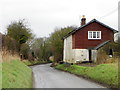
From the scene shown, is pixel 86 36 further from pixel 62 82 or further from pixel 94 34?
pixel 62 82

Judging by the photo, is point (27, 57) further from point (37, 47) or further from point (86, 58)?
point (86, 58)

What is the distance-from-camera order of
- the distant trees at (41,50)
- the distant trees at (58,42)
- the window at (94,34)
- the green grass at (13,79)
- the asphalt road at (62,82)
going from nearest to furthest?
the green grass at (13,79)
the asphalt road at (62,82)
the window at (94,34)
the distant trees at (58,42)
the distant trees at (41,50)

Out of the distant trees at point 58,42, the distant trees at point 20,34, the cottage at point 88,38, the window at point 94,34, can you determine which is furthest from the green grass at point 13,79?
the distant trees at point 20,34

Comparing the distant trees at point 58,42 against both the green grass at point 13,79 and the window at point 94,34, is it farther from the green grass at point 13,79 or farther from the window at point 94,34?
the green grass at point 13,79

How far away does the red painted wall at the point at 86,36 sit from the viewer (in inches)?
1607

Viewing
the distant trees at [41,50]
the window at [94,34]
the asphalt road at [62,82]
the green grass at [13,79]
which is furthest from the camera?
the distant trees at [41,50]

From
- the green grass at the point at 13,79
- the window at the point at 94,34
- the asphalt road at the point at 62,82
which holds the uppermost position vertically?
the window at the point at 94,34

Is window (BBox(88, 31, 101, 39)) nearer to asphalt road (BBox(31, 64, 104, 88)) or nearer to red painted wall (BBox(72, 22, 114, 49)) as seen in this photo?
red painted wall (BBox(72, 22, 114, 49))

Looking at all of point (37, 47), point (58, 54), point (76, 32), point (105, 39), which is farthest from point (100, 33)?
point (37, 47)

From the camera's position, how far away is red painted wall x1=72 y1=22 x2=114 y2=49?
4081 centimetres

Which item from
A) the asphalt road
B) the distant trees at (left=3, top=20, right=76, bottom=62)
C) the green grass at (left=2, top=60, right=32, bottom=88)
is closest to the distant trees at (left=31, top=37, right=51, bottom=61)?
the distant trees at (left=3, top=20, right=76, bottom=62)

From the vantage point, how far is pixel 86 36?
4094cm

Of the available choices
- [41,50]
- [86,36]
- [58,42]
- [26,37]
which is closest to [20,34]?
[26,37]

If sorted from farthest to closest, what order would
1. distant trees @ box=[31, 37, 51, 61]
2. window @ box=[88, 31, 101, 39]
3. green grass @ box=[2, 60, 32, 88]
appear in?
distant trees @ box=[31, 37, 51, 61], window @ box=[88, 31, 101, 39], green grass @ box=[2, 60, 32, 88]
